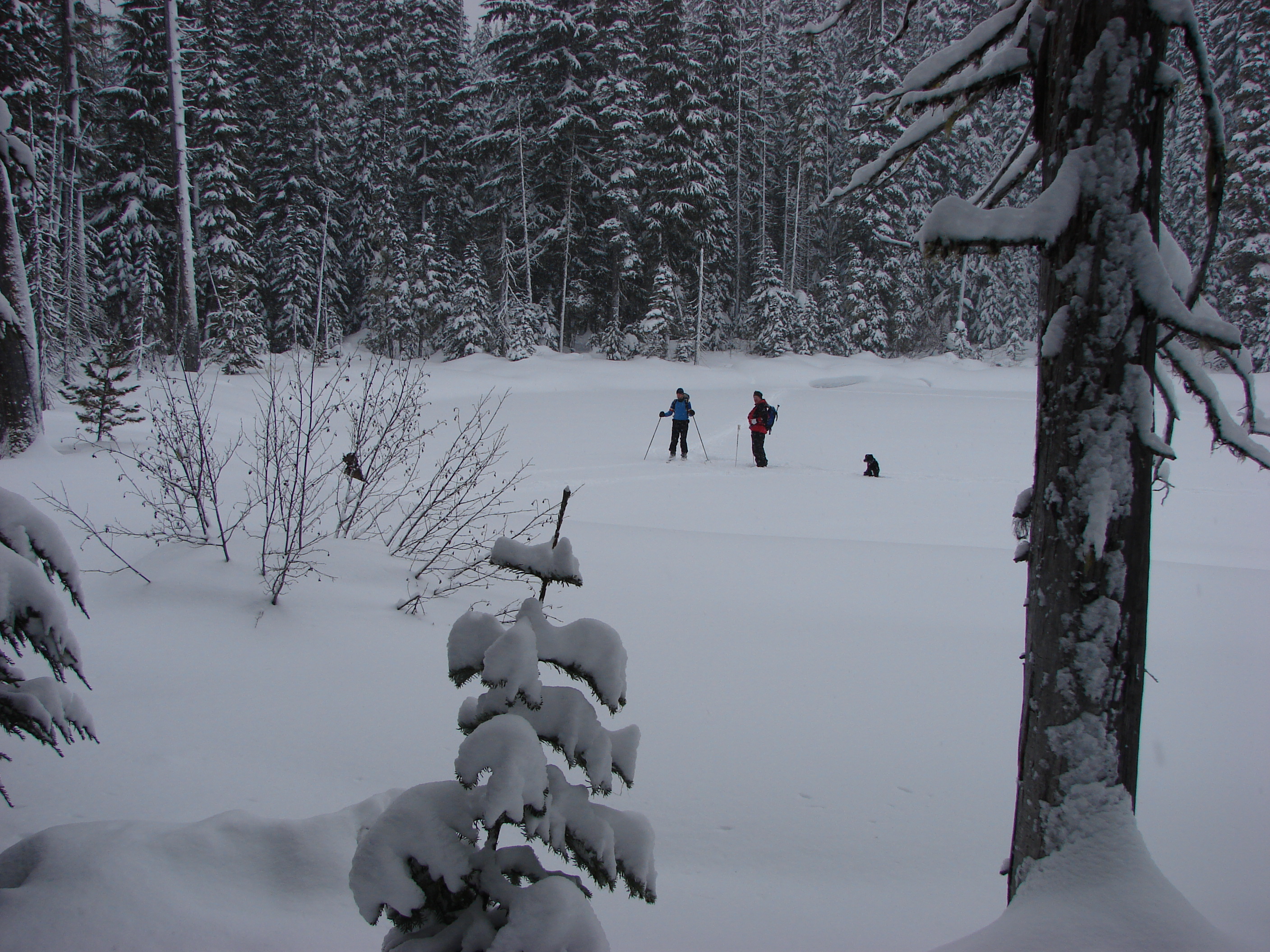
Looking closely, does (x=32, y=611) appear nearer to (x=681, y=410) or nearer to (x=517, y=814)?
(x=517, y=814)

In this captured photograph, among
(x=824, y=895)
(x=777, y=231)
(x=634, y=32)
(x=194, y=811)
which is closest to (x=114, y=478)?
(x=194, y=811)

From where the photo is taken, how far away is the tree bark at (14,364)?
8.68 metres

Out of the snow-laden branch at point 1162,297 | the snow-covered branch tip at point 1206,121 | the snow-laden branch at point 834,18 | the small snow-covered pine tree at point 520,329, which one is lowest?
the snow-laden branch at point 1162,297

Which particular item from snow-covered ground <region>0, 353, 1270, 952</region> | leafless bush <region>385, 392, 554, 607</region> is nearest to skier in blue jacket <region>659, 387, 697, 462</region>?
snow-covered ground <region>0, 353, 1270, 952</region>

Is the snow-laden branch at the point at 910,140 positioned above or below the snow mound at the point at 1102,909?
above

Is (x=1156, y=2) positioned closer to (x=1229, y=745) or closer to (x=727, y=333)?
(x=1229, y=745)

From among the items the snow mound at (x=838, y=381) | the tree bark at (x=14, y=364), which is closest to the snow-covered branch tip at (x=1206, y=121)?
the tree bark at (x=14, y=364)

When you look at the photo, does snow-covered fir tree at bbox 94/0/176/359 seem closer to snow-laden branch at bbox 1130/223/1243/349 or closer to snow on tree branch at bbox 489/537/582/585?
snow on tree branch at bbox 489/537/582/585

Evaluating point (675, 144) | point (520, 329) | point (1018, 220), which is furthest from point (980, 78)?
point (675, 144)

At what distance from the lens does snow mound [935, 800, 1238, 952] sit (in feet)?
6.12

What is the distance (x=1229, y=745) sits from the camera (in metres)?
4.12

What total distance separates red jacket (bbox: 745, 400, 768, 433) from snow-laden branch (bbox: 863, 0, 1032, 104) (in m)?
10.9

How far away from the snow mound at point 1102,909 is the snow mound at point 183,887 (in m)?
1.90

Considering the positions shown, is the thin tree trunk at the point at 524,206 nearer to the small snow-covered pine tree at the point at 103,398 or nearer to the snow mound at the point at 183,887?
the small snow-covered pine tree at the point at 103,398
